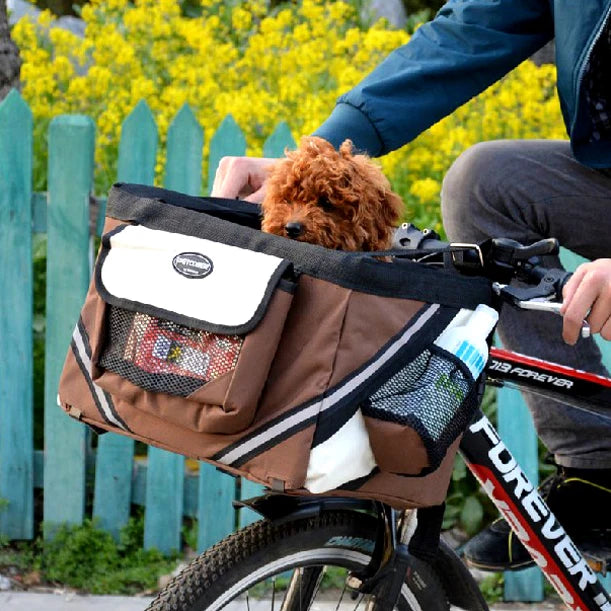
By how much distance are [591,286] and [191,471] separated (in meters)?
2.64

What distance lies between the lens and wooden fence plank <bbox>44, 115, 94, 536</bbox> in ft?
12.0

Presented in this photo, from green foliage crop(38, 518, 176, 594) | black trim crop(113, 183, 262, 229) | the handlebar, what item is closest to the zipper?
the handlebar

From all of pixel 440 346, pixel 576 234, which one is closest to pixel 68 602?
pixel 576 234

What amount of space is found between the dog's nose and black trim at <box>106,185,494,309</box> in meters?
0.16

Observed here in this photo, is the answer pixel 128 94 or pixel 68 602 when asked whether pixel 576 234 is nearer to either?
pixel 68 602

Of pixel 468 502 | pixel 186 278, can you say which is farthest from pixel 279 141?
pixel 186 278

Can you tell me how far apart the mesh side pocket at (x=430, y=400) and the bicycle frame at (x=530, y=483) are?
40 cm

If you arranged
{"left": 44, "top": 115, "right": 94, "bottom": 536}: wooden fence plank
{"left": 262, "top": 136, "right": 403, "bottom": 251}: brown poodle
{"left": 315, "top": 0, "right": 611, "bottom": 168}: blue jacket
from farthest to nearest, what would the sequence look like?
{"left": 44, "top": 115, "right": 94, "bottom": 536}: wooden fence plank, {"left": 315, "top": 0, "right": 611, "bottom": 168}: blue jacket, {"left": 262, "top": 136, "right": 403, "bottom": 251}: brown poodle

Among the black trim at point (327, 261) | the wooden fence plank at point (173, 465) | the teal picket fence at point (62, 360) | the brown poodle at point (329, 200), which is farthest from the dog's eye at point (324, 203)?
the wooden fence plank at point (173, 465)

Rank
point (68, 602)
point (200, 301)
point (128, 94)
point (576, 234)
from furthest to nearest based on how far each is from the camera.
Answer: point (128, 94) → point (68, 602) → point (576, 234) → point (200, 301)

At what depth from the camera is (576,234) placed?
7.82 ft

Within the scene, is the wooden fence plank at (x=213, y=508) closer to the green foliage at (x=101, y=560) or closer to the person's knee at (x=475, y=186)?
the green foliage at (x=101, y=560)

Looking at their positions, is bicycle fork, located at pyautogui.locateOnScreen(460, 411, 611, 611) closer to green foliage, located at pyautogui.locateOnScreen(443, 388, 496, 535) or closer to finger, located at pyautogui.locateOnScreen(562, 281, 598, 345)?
finger, located at pyautogui.locateOnScreen(562, 281, 598, 345)

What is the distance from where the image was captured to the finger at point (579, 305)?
66.4 inches
